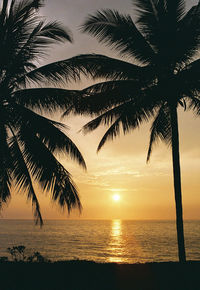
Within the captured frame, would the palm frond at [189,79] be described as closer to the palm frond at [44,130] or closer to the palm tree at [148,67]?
the palm tree at [148,67]

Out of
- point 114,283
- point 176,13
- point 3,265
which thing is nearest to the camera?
point 114,283

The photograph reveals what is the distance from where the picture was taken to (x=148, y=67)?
10.0 meters

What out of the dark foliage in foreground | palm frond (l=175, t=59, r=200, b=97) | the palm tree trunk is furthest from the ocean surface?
palm frond (l=175, t=59, r=200, b=97)

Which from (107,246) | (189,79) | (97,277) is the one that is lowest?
(107,246)

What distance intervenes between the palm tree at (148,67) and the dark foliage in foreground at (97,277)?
5.92 feet

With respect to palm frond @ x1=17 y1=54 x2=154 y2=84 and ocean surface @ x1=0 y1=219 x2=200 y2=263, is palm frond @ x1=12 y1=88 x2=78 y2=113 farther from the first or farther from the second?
ocean surface @ x1=0 y1=219 x2=200 y2=263

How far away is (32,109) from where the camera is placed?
941cm

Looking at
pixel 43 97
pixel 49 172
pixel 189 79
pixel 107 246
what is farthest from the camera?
pixel 107 246

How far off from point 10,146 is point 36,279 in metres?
4.02

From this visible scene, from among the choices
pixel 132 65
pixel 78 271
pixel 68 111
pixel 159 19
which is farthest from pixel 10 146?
pixel 159 19

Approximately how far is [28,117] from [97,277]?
505 cm

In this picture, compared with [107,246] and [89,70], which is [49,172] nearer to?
[89,70]

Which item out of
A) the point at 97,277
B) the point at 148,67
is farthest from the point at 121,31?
the point at 97,277

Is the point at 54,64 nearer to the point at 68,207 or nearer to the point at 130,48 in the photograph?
the point at 130,48
